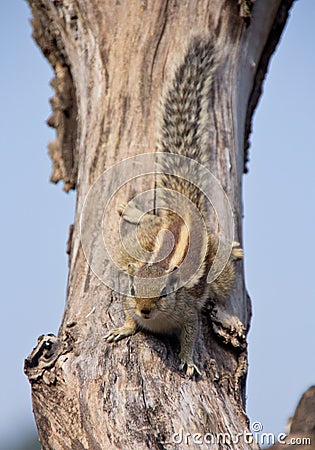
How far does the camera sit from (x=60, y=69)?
19.8ft

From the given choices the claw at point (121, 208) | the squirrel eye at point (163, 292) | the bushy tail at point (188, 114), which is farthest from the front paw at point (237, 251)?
the squirrel eye at point (163, 292)

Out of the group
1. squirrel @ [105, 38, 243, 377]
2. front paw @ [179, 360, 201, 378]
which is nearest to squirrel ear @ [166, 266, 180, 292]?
squirrel @ [105, 38, 243, 377]

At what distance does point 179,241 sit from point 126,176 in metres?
0.88

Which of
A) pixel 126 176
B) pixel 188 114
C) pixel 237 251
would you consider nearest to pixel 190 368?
Result: pixel 237 251

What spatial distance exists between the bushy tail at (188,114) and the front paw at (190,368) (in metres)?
1.44

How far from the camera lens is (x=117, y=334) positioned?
12.2 feet

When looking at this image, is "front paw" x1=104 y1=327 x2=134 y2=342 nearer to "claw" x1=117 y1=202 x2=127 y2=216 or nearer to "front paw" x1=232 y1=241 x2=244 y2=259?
"claw" x1=117 y1=202 x2=127 y2=216

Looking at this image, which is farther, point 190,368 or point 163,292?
point 163,292

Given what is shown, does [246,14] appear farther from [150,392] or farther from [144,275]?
[150,392]

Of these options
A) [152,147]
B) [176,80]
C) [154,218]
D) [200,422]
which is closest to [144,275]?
[154,218]

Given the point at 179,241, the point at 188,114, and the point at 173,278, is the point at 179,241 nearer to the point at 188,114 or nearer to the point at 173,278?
the point at 173,278

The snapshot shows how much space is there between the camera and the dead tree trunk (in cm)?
330

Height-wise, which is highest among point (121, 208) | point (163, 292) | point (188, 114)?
point (188, 114)

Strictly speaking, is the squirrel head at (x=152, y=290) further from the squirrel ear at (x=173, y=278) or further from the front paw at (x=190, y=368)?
the front paw at (x=190, y=368)
